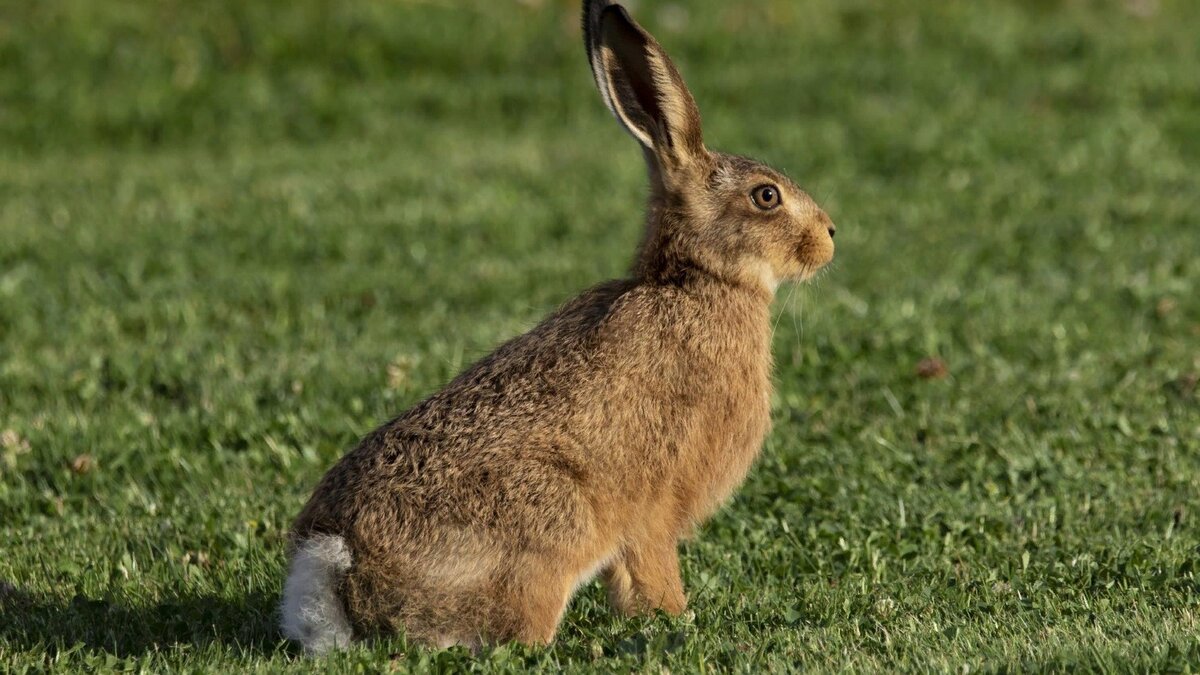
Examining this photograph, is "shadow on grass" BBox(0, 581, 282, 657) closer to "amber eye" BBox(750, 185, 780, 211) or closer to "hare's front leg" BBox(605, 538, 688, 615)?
"hare's front leg" BBox(605, 538, 688, 615)

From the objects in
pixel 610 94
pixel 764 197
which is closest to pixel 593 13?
pixel 610 94

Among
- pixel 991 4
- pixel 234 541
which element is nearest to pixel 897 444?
pixel 234 541

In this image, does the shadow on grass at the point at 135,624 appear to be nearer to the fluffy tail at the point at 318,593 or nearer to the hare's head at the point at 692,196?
the fluffy tail at the point at 318,593

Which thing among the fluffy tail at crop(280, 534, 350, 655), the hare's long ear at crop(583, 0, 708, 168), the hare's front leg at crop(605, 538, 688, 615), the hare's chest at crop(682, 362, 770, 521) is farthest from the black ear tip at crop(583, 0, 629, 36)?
the fluffy tail at crop(280, 534, 350, 655)

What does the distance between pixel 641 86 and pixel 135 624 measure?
245 centimetres

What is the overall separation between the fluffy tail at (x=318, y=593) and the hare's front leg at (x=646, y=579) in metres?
0.87

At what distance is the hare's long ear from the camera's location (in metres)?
5.14

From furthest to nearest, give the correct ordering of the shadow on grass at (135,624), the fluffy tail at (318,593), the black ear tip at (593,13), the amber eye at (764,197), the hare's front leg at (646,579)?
the amber eye at (764,197) → the black ear tip at (593,13) → the shadow on grass at (135,624) → the hare's front leg at (646,579) → the fluffy tail at (318,593)

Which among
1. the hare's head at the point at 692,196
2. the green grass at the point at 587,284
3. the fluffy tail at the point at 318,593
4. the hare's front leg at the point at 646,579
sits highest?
the hare's head at the point at 692,196

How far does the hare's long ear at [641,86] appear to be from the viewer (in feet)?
16.9

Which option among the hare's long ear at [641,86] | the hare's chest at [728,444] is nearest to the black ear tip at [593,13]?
the hare's long ear at [641,86]

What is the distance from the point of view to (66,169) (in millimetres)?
12555

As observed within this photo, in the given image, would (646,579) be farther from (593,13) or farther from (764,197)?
(593,13)

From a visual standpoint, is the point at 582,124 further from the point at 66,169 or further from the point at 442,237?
the point at 66,169
